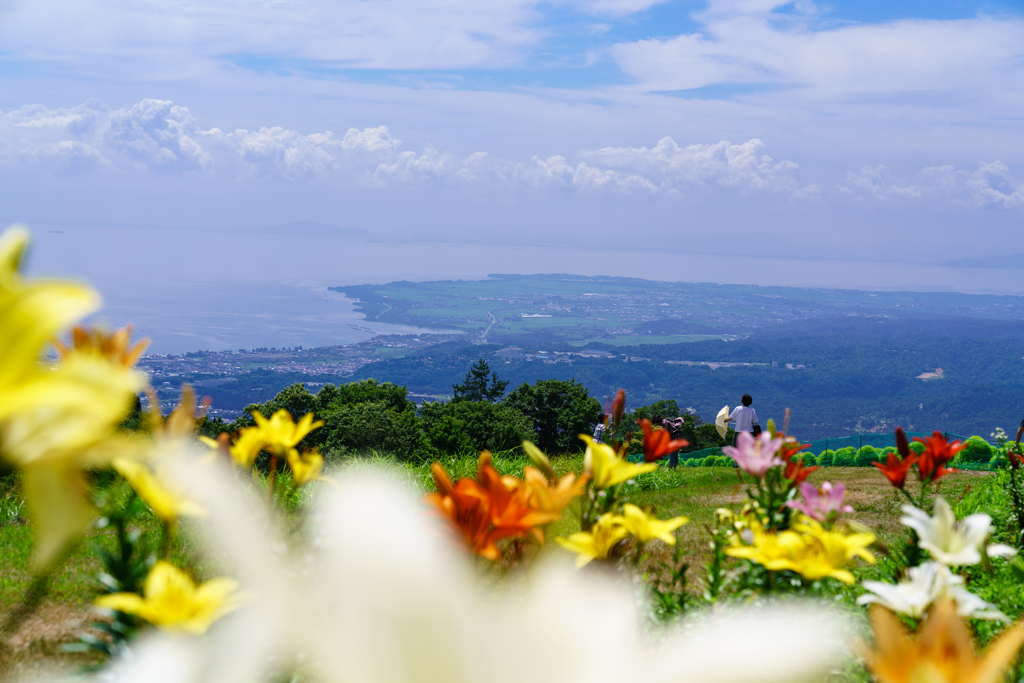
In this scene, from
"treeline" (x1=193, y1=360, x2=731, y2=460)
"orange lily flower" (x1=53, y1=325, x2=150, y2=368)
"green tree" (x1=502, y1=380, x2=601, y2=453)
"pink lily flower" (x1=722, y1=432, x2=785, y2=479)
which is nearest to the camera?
"orange lily flower" (x1=53, y1=325, x2=150, y2=368)

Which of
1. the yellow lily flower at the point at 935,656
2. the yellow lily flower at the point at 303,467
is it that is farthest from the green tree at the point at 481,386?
the yellow lily flower at the point at 935,656

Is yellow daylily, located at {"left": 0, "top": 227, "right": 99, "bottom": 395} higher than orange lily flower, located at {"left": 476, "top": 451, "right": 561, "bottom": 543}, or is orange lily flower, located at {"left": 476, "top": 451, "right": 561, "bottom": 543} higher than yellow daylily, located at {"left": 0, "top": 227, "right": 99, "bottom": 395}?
yellow daylily, located at {"left": 0, "top": 227, "right": 99, "bottom": 395}

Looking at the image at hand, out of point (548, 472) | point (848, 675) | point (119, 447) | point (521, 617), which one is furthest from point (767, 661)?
point (848, 675)

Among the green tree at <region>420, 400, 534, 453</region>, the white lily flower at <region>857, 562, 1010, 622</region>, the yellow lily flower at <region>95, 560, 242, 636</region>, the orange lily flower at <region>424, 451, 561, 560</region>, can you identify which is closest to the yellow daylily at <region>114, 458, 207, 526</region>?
the yellow lily flower at <region>95, 560, 242, 636</region>

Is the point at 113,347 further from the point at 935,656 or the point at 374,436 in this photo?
the point at 374,436

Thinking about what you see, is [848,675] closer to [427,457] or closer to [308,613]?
[308,613]

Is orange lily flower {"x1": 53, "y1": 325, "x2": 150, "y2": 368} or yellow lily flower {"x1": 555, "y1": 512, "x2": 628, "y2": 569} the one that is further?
yellow lily flower {"x1": 555, "y1": 512, "x2": 628, "y2": 569}

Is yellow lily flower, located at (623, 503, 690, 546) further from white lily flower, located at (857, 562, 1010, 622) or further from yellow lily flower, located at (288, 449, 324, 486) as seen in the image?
yellow lily flower, located at (288, 449, 324, 486)

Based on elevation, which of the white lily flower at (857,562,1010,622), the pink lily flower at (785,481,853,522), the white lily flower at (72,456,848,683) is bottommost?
the white lily flower at (857,562,1010,622)

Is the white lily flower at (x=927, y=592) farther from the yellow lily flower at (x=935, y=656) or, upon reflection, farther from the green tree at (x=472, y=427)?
the green tree at (x=472, y=427)
